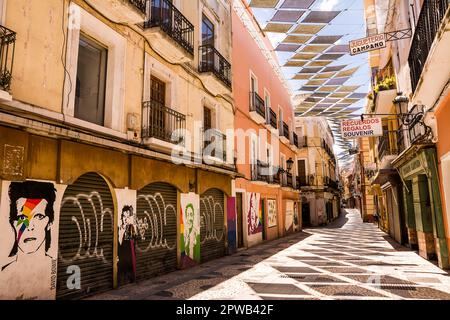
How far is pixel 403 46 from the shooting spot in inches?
474

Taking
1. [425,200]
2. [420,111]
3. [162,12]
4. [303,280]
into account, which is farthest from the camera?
[425,200]

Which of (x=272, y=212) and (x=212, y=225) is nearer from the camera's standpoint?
(x=212, y=225)

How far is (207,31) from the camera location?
12.6m

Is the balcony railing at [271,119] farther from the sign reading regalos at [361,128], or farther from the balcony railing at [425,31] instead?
the balcony railing at [425,31]

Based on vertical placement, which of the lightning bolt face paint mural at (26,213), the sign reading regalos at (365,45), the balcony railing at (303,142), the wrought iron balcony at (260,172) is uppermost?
the balcony railing at (303,142)

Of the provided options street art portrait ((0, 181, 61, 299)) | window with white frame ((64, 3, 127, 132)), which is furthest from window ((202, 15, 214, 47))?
street art portrait ((0, 181, 61, 299))

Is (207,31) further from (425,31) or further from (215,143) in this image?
(425,31)

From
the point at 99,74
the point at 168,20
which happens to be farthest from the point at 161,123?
the point at 168,20

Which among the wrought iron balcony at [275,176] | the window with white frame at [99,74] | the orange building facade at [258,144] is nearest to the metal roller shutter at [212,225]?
the orange building facade at [258,144]

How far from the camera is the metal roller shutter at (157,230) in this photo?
8.12m

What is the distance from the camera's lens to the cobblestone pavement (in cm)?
654

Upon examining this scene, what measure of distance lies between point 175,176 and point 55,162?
403 centimetres

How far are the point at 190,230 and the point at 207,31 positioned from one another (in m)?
7.29

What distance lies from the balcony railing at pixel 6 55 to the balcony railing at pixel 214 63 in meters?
6.72
